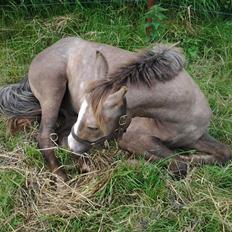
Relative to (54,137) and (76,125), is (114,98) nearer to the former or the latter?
(76,125)

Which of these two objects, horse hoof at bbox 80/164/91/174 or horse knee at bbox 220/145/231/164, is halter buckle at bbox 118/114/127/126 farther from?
horse knee at bbox 220/145/231/164

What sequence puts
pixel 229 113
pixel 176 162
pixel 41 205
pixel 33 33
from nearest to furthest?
pixel 41 205
pixel 176 162
pixel 229 113
pixel 33 33

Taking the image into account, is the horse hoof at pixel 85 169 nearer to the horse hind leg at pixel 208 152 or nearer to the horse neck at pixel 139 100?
the horse neck at pixel 139 100

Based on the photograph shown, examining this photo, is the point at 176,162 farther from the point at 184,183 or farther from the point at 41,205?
the point at 41,205

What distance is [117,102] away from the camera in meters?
3.98

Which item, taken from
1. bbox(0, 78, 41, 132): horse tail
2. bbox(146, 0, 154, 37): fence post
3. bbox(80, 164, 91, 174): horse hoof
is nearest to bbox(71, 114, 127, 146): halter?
bbox(80, 164, 91, 174): horse hoof

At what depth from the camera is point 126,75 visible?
4137 mm

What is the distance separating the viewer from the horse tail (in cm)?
495

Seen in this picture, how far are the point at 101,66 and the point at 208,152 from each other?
42.9 inches

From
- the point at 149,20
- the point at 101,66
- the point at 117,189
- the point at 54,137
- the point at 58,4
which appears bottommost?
the point at 54,137

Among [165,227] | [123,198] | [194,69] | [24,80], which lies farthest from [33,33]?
[165,227]

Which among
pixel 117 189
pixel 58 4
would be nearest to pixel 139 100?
pixel 117 189

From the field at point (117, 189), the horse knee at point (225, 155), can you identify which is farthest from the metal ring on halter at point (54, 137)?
the horse knee at point (225, 155)

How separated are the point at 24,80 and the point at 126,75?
145 cm
